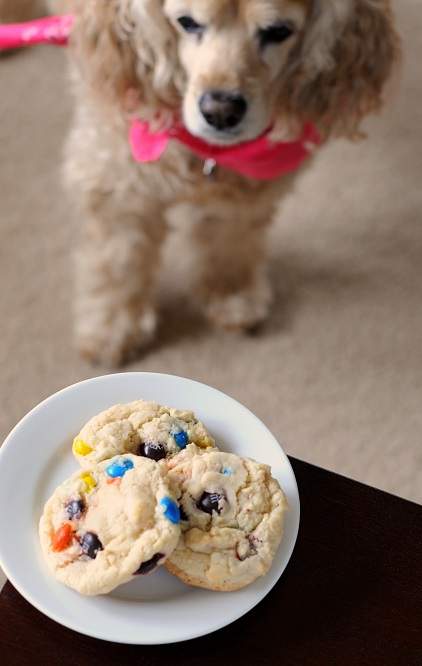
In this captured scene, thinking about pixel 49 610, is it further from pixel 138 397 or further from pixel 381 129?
pixel 381 129

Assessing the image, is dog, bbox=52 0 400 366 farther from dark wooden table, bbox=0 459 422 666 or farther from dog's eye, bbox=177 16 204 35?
dark wooden table, bbox=0 459 422 666

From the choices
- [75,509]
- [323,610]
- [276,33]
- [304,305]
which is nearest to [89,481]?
[75,509]

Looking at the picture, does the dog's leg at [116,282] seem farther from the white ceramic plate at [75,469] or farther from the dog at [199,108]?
the white ceramic plate at [75,469]

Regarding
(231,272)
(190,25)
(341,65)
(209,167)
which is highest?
(190,25)

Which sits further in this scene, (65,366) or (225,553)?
(65,366)

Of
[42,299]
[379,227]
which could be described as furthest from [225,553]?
[379,227]

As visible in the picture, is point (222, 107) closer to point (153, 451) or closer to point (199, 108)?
point (199, 108)

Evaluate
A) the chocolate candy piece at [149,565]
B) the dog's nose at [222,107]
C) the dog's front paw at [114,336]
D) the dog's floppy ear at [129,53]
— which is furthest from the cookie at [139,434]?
the dog's front paw at [114,336]
